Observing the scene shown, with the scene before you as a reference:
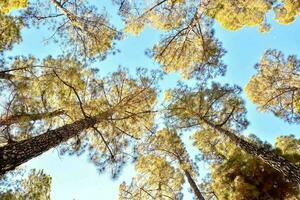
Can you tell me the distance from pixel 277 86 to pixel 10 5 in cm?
960

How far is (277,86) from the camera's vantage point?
45.7 ft

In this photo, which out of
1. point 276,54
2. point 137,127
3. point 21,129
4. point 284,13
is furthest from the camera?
point 276,54

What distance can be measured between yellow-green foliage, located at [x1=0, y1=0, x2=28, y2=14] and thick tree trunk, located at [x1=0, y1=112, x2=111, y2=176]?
3.10 metres

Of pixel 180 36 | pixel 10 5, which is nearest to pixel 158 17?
pixel 180 36

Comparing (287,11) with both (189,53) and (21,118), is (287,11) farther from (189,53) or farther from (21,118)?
(21,118)

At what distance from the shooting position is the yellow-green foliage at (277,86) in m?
13.6

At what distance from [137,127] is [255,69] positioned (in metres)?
5.08

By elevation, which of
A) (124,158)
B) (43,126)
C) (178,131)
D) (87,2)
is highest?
(87,2)

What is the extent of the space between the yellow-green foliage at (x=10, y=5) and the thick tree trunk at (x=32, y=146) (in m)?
3.10

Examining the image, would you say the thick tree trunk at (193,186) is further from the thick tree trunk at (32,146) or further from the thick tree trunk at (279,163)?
the thick tree trunk at (32,146)

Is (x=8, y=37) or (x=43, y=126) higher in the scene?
(x=43, y=126)

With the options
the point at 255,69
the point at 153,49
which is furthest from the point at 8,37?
the point at 255,69

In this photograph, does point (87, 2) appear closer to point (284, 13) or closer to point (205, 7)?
point (205, 7)

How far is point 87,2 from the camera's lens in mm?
10922
